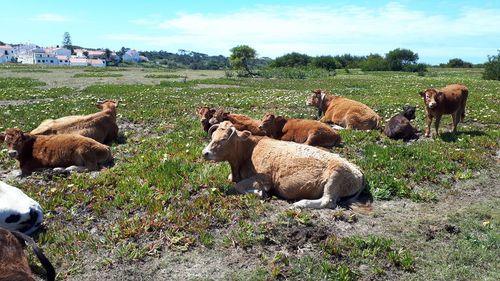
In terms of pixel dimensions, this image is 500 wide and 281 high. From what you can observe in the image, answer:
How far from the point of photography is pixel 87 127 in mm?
13484

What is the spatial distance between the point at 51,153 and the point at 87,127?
2.69 m

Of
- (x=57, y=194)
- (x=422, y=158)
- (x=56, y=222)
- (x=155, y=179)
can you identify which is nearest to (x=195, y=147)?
(x=155, y=179)

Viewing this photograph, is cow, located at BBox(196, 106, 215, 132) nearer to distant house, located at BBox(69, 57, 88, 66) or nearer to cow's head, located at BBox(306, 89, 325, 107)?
cow's head, located at BBox(306, 89, 325, 107)

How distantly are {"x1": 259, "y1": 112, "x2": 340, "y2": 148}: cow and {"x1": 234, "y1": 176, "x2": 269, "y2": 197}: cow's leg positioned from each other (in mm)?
3570

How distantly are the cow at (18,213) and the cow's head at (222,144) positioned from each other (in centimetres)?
322

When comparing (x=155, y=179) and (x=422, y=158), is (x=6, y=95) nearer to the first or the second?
(x=155, y=179)

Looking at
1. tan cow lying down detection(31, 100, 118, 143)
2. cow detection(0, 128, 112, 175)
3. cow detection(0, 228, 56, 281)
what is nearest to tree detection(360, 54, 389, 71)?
tan cow lying down detection(31, 100, 118, 143)

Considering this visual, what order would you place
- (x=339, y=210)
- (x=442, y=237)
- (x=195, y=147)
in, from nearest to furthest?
1. (x=442, y=237)
2. (x=339, y=210)
3. (x=195, y=147)

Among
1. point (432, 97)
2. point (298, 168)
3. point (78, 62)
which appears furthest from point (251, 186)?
point (78, 62)

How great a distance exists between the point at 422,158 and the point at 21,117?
1555 cm

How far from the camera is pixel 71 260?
6.59 metres

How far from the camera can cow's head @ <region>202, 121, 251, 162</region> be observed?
8.97 metres

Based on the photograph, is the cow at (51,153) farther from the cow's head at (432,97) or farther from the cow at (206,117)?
the cow's head at (432,97)

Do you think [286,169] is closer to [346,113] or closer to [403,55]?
[346,113]
